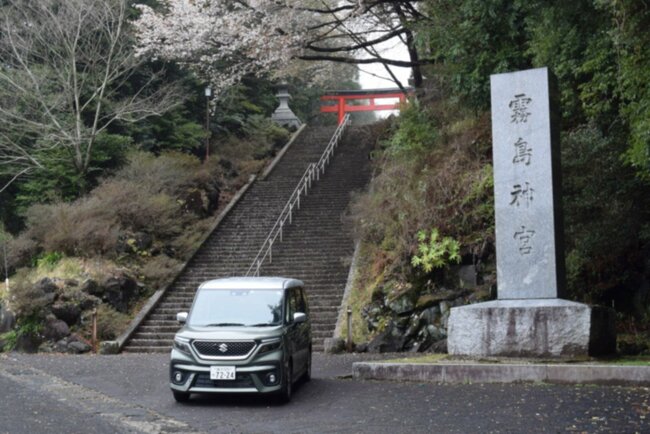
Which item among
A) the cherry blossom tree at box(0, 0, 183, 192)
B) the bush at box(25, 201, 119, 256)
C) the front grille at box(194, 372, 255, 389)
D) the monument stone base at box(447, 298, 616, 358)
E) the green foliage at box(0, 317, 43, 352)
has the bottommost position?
the green foliage at box(0, 317, 43, 352)

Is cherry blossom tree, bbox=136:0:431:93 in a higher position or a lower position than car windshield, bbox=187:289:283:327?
→ higher

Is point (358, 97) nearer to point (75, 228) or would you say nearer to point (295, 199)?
point (295, 199)

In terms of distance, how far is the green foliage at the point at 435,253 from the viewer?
55.1ft

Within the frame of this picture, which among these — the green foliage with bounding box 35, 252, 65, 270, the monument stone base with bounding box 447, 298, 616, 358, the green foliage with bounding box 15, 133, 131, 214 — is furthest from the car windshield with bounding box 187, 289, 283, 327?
the green foliage with bounding box 15, 133, 131, 214

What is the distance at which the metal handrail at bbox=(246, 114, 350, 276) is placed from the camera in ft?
73.0

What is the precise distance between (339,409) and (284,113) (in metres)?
30.9

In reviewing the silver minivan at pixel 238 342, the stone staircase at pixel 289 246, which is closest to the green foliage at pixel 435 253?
the stone staircase at pixel 289 246

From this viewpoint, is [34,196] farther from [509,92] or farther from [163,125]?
[509,92]

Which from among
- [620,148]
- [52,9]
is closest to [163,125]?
[52,9]

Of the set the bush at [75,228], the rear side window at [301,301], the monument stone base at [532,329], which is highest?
the bush at [75,228]

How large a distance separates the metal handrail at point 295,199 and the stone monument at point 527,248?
32.6 feet

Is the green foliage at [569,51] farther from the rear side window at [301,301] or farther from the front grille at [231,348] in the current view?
the front grille at [231,348]

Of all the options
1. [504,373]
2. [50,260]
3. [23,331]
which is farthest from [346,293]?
[504,373]

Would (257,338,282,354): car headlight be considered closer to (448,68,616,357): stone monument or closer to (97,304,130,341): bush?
(448,68,616,357): stone monument
